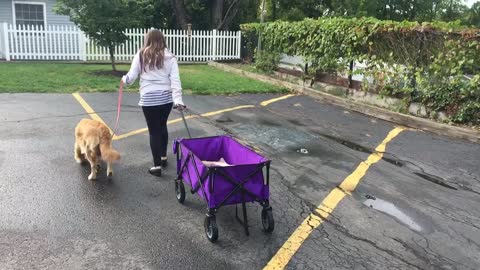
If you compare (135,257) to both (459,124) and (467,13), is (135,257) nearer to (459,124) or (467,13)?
(459,124)

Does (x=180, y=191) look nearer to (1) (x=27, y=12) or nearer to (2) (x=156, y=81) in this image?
(2) (x=156, y=81)

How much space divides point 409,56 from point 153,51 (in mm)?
6756

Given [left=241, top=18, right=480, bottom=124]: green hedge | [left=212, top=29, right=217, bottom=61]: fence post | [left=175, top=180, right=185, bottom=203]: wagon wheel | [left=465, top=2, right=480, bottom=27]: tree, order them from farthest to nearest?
[left=465, top=2, right=480, bottom=27]: tree → [left=212, top=29, right=217, bottom=61]: fence post → [left=241, top=18, right=480, bottom=124]: green hedge → [left=175, top=180, right=185, bottom=203]: wagon wheel

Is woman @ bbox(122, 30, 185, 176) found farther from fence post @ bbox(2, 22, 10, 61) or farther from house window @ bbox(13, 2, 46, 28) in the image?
house window @ bbox(13, 2, 46, 28)

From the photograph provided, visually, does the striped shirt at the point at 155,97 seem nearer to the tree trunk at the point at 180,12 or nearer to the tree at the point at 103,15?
the tree at the point at 103,15

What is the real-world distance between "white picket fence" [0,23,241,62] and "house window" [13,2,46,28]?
235 cm

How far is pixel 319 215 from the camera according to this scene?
4547mm

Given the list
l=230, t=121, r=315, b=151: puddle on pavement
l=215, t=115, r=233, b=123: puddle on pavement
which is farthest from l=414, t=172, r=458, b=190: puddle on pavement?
l=215, t=115, r=233, b=123: puddle on pavement

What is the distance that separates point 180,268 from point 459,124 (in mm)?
7121

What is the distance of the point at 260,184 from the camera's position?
4031 millimetres

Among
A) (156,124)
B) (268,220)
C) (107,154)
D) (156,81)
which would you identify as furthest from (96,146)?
(268,220)

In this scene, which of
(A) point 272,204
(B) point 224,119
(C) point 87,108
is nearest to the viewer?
(A) point 272,204

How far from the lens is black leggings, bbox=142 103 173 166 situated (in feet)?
17.4

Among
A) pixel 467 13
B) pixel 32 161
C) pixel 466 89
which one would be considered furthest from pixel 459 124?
pixel 467 13
